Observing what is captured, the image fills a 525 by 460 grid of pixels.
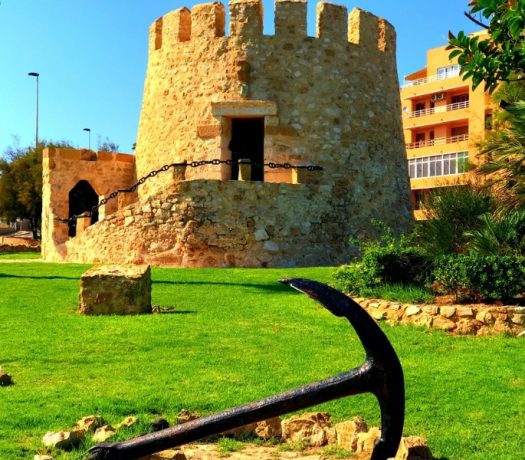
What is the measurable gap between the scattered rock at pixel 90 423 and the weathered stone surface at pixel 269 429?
3.28ft

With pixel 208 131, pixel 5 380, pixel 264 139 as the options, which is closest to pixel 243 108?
pixel 264 139

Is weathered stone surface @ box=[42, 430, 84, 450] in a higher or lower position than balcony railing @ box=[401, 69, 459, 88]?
lower

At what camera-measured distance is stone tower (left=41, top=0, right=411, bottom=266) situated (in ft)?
47.5

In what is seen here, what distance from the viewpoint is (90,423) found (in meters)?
3.79

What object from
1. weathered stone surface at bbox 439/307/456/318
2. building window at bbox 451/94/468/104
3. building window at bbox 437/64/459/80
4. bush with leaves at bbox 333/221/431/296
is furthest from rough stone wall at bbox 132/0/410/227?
building window at bbox 437/64/459/80

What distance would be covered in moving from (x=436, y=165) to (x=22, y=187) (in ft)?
81.6

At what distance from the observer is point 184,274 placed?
12469mm

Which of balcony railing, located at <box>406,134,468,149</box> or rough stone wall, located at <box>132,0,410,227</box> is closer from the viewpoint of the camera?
rough stone wall, located at <box>132,0,410,227</box>

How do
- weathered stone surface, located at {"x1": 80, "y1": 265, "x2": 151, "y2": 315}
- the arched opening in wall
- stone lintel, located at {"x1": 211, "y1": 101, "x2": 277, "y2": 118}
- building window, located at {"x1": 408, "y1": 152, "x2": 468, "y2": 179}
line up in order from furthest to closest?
building window, located at {"x1": 408, "y1": 152, "x2": 468, "y2": 179}
the arched opening in wall
stone lintel, located at {"x1": 211, "y1": 101, "x2": 277, "y2": 118}
weathered stone surface, located at {"x1": 80, "y1": 265, "x2": 151, "y2": 315}

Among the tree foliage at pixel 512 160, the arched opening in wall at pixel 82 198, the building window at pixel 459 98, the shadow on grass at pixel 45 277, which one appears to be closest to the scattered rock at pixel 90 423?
the tree foliage at pixel 512 160

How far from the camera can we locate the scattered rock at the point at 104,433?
3.57 metres

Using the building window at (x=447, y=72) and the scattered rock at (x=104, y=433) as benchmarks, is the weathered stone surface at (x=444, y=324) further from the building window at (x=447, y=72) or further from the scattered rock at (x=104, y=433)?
the building window at (x=447, y=72)

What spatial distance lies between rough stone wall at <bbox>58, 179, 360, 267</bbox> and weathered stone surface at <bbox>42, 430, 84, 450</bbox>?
10.7 m

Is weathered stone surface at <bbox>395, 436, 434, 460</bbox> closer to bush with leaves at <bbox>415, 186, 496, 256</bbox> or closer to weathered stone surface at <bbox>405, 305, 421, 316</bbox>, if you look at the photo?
weathered stone surface at <bbox>405, 305, 421, 316</bbox>
